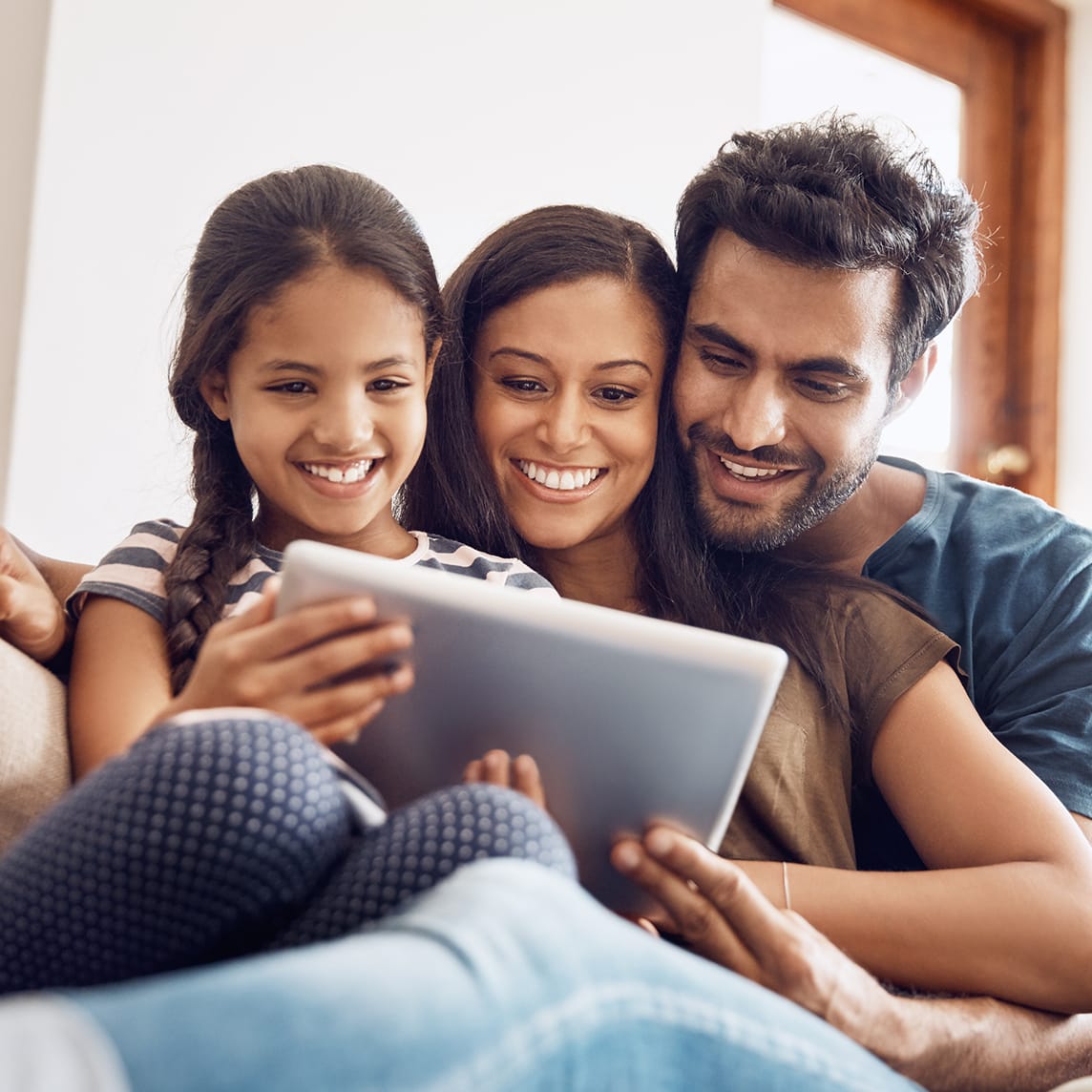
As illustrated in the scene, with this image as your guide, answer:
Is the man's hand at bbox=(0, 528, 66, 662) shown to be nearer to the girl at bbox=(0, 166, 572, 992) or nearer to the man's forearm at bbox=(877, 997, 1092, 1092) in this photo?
the girl at bbox=(0, 166, 572, 992)

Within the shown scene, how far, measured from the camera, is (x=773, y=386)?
1.54 m

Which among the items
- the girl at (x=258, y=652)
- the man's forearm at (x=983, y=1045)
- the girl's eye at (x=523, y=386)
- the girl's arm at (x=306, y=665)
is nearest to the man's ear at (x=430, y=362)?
the girl at (x=258, y=652)

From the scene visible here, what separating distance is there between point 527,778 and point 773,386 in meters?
0.79

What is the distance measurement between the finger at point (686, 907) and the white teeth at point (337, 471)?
0.52m

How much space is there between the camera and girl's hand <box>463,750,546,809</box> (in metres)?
0.88

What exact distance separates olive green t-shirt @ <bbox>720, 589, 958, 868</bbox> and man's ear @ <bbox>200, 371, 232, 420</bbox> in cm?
63

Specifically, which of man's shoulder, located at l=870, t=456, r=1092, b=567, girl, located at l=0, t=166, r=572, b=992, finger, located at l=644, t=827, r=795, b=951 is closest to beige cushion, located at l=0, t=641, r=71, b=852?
girl, located at l=0, t=166, r=572, b=992

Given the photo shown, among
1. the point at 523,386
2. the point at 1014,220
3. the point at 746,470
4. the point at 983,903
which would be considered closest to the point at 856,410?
the point at 746,470

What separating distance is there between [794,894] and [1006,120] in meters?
3.22

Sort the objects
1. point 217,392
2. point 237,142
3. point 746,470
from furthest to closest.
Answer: point 237,142, point 746,470, point 217,392

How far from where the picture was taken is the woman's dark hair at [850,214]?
153 cm

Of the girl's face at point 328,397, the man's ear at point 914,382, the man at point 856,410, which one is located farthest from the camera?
the man's ear at point 914,382

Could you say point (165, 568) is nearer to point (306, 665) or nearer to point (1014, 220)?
point (306, 665)

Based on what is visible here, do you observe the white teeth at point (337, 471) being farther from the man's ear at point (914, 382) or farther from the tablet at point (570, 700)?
the man's ear at point (914, 382)
